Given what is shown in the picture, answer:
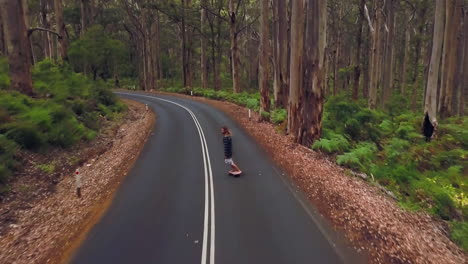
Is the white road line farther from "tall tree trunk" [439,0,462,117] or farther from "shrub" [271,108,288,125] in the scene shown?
"tall tree trunk" [439,0,462,117]

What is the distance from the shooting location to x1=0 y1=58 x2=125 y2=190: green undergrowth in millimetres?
12648

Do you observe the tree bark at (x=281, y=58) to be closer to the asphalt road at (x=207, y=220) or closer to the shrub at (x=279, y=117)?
the shrub at (x=279, y=117)

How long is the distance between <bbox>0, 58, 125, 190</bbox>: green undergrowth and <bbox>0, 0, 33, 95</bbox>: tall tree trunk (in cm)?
71

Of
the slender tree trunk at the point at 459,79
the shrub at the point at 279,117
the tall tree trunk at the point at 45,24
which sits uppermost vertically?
the tall tree trunk at the point at 45,24

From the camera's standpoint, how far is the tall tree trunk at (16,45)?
1625 cm

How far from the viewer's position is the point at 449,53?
21.3 m

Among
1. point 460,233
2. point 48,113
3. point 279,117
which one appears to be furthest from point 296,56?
point 48,113

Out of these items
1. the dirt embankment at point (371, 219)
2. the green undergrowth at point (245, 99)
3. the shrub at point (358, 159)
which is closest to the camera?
the dirt embankment at point (371, 219)

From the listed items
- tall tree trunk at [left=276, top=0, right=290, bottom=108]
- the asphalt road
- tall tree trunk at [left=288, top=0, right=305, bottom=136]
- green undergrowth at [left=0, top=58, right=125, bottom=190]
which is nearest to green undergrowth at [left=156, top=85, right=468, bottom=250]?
tall tree trunk at [left=288, top=0, right=305, bottom=136]

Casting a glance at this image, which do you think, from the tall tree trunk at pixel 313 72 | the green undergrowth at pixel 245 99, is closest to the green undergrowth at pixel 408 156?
the tall tree trunk at pixel 313 72

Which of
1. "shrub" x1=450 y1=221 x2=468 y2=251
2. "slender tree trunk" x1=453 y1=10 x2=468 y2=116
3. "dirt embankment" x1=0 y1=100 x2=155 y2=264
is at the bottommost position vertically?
"shrub" x1=450 y1=221 x2=468 y2=251

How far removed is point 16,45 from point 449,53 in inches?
939

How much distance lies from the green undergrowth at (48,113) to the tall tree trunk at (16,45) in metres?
0.71

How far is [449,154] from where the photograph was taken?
48.0 ft
